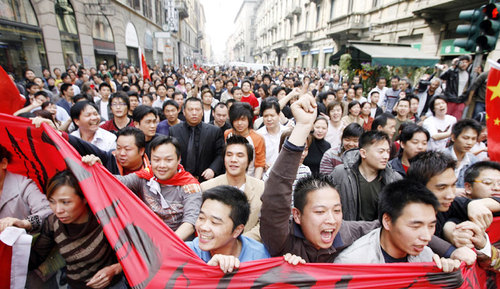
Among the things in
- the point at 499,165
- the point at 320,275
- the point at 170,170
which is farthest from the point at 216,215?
the point at 499,165

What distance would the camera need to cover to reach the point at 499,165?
6.81 feet

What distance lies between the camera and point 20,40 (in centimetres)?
855

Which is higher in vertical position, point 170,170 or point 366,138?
point 366,138

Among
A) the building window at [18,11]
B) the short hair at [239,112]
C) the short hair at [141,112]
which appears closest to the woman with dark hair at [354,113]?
the short hair at [239,112]

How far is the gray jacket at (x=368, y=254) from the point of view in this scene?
149 cm

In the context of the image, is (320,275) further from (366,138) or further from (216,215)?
(366,138)

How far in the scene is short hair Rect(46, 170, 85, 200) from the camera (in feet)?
5.41

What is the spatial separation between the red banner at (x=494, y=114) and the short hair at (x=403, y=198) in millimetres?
1858

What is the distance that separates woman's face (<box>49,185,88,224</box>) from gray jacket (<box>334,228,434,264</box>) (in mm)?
1670

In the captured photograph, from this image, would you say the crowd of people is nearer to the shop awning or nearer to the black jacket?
the black jacket

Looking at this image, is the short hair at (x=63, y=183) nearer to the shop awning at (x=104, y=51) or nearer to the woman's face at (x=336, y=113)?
the woman's face at (x=336, y=113)

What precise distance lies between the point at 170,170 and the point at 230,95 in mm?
5861

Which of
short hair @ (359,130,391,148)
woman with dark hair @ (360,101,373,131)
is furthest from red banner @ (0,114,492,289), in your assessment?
woman with dark hair @ (360,101,373,131)

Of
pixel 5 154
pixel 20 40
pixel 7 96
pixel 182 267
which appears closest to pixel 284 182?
pixel 182 267
